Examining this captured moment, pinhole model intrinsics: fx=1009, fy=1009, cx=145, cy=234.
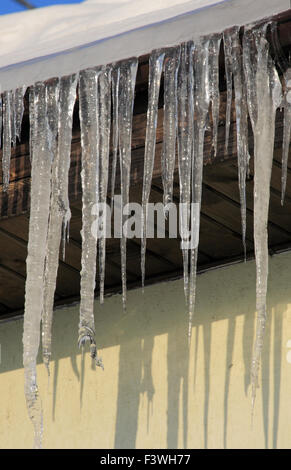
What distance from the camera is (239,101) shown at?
338cm

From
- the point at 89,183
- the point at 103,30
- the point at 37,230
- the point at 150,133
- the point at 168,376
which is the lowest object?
the point at 168,376

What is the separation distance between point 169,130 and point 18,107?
573mm

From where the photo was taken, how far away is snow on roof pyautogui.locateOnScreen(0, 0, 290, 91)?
10.7 ft

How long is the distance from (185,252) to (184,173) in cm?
37

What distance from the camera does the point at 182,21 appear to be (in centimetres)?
330

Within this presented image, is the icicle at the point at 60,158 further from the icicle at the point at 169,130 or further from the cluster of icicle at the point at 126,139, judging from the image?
the icicle at the point at 169,130

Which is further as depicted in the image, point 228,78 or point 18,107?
point 18,107

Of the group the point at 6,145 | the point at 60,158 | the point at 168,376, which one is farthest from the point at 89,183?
the point at 168,376

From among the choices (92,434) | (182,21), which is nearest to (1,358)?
(92,434)

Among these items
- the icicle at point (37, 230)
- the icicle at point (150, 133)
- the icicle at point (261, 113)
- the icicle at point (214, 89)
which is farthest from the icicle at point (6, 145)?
the icicle at point (261, 113)

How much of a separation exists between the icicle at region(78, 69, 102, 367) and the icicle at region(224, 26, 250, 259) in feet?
1.64

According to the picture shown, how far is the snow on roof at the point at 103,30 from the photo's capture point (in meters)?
3.25

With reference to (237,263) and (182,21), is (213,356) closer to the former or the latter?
(237,263)

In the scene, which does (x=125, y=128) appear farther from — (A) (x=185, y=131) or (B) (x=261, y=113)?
(B) (x=261, y=113)
